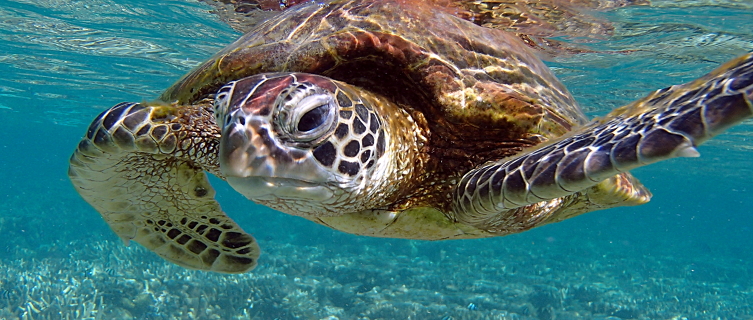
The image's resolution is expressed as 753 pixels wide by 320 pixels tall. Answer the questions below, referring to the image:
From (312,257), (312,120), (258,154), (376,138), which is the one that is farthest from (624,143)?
(312,257)

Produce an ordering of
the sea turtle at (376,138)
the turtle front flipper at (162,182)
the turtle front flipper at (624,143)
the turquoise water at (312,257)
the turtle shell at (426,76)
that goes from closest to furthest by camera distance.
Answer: the turtle front flipper at (624,143)
the sea turtle at (376,138)
the turtle front flipper at (162,182)
the turtle shell at (426,76)
the turquoise water at (312,257)

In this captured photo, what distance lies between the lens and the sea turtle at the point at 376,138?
214 cm

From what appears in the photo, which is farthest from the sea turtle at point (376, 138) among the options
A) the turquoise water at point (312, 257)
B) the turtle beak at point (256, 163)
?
the turquoise water at point (312, 257)

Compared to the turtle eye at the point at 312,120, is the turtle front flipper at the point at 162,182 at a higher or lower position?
lower

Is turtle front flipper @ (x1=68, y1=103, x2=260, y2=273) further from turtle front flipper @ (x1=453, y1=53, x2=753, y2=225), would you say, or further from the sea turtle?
turtle front flipper @ (x1=453, y1=53, x2=753, y2=225)

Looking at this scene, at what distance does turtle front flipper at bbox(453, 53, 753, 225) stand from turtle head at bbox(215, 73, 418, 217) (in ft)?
2.41

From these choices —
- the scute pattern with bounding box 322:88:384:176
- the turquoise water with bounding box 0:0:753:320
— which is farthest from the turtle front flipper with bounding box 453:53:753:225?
the turquoise water with bounding box 0:0:753:320

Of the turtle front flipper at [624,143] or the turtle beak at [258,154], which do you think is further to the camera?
the turtle beak at [258,154]

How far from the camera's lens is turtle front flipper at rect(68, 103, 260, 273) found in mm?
3090

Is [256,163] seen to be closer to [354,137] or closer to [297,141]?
[297,141]

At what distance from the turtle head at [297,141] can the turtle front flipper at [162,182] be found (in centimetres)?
80

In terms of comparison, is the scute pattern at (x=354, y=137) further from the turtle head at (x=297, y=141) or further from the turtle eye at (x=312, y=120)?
the turtle eye at (x=312, y=120)

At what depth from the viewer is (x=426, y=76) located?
10.8 feet

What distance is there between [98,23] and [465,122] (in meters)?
11.9
